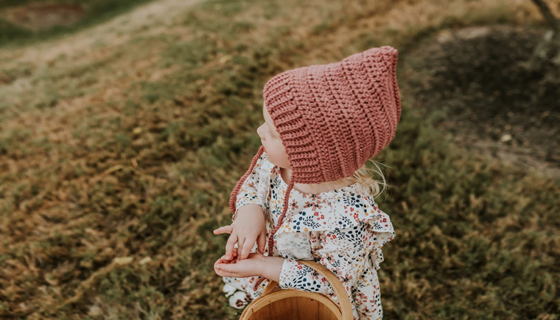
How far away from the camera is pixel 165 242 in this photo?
2703 mm

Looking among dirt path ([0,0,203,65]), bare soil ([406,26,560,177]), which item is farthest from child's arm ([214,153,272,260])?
dirt path ([0,0,203,65])

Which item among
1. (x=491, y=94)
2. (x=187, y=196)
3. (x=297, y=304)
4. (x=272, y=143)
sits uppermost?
(x=272, y=143)

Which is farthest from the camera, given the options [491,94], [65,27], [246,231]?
[65,27]

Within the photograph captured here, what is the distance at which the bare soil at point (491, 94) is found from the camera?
324 cm

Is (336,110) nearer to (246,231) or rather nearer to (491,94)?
(246,231)

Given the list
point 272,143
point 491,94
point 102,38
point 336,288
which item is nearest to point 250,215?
point 272,143

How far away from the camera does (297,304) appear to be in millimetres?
1636

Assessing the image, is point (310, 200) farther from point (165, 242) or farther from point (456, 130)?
point (456, 130)

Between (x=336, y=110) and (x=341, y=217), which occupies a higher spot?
(x=336, y=110)

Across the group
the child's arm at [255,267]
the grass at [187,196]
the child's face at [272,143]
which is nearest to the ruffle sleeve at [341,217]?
the child's arm at [255,267]

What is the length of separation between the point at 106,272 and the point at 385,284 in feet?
5.53

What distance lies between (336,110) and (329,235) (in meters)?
0.50

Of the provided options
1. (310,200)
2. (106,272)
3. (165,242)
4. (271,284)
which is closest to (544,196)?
(310,200)

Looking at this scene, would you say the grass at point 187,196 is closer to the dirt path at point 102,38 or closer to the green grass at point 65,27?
the dirt path at point 102,38
